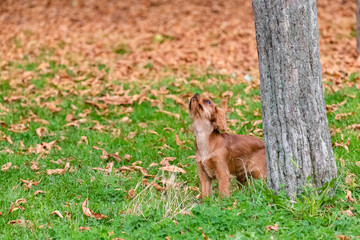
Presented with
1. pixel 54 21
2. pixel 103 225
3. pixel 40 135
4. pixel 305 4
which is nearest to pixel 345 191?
pixel 305 4

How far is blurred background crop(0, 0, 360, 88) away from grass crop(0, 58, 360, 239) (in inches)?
46.5

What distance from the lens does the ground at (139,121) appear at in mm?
4401

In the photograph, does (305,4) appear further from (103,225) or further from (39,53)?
(39,53)

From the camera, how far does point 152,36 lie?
12844mm

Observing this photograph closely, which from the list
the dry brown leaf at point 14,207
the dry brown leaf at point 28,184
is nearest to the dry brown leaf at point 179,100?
the dry brown leaf at point 28,184

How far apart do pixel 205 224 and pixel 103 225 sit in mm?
942

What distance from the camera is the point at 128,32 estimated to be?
1345cm

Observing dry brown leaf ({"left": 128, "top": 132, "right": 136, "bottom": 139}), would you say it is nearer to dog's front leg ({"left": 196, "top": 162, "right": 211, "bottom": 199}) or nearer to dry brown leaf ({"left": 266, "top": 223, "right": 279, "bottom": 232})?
dog's front leg ({"left": 196, "top": 162, "right": 211, "bottom": 199})

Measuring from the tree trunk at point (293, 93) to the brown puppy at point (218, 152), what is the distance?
0.64 metres

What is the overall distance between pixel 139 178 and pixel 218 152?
99 centimetres

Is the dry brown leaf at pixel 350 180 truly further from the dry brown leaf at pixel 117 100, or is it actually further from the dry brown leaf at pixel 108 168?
the dry brown leaf at pixel 117 100

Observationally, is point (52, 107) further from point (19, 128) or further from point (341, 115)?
point (341, 115)

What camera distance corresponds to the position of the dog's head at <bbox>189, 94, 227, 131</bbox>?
5.27 metres

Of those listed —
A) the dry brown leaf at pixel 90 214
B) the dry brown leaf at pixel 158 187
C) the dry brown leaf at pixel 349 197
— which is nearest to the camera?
the dry brown leaf at pixel 349 197
